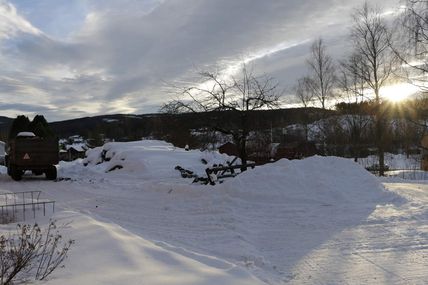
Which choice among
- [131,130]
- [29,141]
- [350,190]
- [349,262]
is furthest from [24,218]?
[131,130]

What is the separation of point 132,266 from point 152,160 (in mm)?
21424

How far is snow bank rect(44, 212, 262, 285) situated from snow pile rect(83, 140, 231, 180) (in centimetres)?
1642

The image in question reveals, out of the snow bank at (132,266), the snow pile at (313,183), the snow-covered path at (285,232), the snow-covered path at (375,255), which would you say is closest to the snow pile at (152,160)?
the snow-covered path at (285,232)

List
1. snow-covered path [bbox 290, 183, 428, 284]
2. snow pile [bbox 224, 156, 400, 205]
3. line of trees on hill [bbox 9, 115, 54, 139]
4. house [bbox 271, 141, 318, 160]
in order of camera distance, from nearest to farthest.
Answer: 1. snow-covered path [bbox 290, 183, 428, 284]
2. snow pile [bbox 224, 156, 400, 205]
3. house [bbox 271, 141, 318, 160]
4. line of trees on hill [bbox 9, 115, 54, 139]

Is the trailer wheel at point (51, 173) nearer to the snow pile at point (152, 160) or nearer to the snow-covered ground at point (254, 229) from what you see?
the snow-covered ground at point (254, 229)

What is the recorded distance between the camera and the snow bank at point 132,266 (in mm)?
5504

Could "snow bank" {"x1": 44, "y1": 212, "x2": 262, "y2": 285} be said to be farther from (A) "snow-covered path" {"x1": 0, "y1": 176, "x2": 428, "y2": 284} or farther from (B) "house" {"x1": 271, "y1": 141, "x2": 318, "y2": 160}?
(B) "house" {"x1": 271, "y1": 141, "x2": 318, "y2": 160}

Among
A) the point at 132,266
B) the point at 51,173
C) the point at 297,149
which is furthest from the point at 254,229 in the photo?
the point at 297,149

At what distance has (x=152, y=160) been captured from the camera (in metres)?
27.3

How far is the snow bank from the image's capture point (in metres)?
5.50

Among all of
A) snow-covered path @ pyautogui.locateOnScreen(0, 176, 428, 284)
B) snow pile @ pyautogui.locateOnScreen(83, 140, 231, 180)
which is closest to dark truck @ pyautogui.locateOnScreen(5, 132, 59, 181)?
snow pile @ pyautogui.locateOnScreen(83, 140, 231, 180)

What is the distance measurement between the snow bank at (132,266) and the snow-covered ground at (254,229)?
14 mm

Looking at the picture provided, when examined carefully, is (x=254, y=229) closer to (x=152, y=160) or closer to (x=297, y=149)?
(x=152, y=160)

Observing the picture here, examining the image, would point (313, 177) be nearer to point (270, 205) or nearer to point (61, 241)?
point (270, 205)
